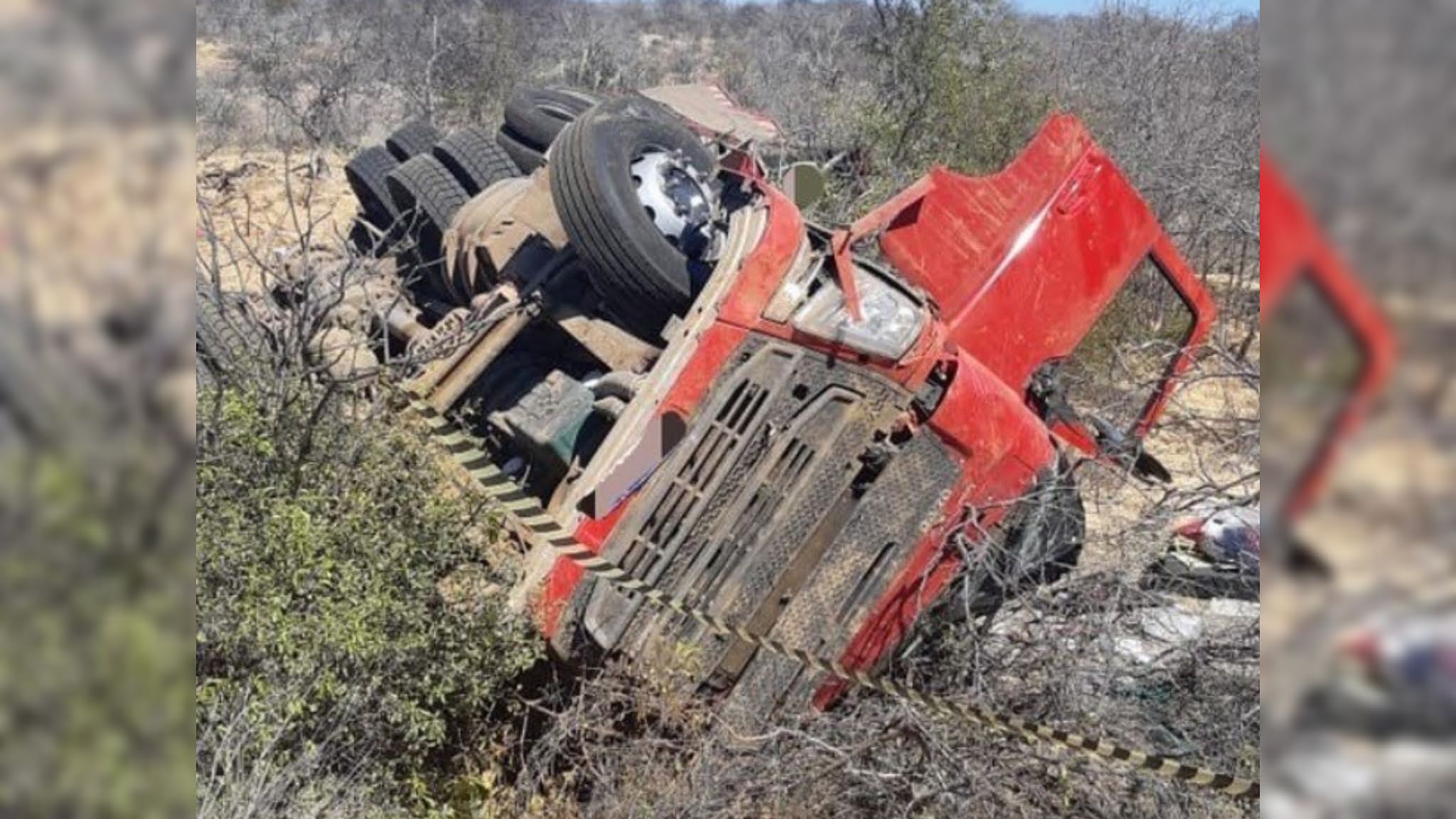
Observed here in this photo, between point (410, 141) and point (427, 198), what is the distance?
1.64 meters

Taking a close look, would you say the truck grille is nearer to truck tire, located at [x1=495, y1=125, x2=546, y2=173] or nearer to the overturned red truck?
the overturned red truck

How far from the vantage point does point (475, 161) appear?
8.37 metres

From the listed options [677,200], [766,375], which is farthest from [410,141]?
[766,375]

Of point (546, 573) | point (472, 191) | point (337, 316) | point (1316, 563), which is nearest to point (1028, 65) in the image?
point (472, 191)

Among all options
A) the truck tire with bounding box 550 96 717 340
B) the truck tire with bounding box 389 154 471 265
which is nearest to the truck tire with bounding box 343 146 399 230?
the truck tire with bounding box 389 154 471 265

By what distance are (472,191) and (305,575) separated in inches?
167

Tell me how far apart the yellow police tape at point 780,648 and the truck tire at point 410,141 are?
169 inches

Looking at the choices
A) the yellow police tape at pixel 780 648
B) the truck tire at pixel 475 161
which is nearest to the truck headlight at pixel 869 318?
the yellow police tape at pixel 780 648

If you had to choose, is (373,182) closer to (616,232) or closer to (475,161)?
(475,161)

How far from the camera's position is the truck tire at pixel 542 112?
28.9 ft

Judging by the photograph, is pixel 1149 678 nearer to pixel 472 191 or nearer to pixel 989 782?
pixel 989 782

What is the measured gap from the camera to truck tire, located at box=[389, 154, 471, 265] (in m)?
8.03

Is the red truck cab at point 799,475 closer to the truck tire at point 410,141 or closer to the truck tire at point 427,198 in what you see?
the truck tire at point 427,198

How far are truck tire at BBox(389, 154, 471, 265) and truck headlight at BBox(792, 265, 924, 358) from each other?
2.83 meters
